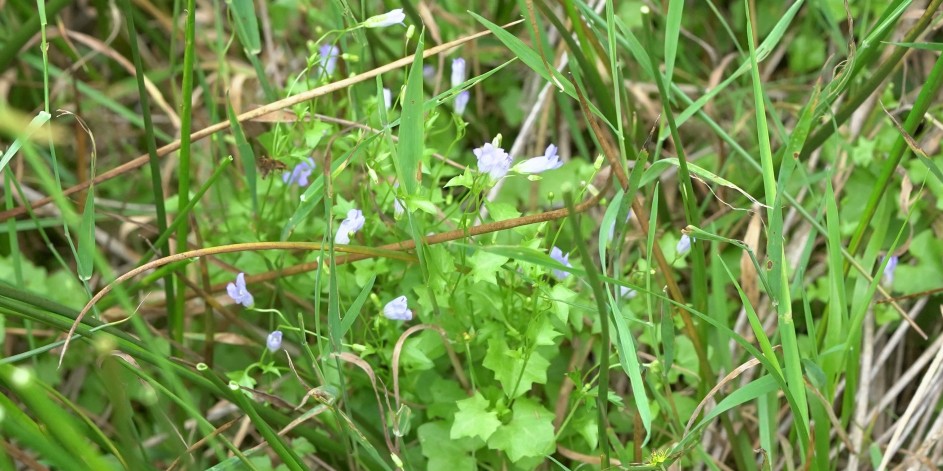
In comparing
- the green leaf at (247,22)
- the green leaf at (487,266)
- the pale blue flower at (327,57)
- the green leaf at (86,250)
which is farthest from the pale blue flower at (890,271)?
the green leaf at (86,250)

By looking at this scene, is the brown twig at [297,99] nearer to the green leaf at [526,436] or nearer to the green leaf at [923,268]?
the green leaf at [526,436]

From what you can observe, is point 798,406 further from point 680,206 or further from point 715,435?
point 680,206

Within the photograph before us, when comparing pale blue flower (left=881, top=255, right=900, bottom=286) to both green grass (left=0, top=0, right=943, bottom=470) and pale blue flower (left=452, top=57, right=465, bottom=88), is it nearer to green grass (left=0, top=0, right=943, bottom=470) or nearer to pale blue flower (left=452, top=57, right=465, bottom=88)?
green grass (left=0, top=0, right=943, bottom=470)

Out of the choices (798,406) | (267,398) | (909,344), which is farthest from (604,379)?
(909,344)

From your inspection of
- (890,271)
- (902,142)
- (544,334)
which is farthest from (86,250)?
(890,271)

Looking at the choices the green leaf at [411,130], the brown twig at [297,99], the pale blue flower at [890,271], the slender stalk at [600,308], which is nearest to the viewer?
the slender stalk at [600,308]
